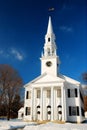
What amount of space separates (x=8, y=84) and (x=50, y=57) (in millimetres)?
9953

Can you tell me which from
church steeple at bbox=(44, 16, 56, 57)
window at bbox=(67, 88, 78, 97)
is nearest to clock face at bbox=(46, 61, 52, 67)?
church steeple at bbox=(44, 16, 56, 57)

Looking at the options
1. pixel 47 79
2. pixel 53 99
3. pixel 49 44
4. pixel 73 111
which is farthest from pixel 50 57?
pixel 73 111

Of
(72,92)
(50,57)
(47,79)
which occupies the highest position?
(50,57)

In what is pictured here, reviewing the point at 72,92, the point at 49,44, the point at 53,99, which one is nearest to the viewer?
the point at 53,99

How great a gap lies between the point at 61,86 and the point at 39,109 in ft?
19.2

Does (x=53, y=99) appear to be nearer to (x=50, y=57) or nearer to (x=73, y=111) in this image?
(x=73, y=111)

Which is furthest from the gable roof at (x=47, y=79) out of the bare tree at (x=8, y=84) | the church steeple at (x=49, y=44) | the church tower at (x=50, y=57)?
the church steeple at (x=49, y=44)

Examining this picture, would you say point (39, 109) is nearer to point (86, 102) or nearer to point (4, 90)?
point (4, 90)

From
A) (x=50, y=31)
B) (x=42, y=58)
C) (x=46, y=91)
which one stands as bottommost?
(x=46, y=91)

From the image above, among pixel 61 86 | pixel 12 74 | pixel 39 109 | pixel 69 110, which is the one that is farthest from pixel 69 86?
pixel 12 74

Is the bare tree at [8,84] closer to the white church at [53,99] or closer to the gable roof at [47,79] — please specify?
the white church at [53,99]

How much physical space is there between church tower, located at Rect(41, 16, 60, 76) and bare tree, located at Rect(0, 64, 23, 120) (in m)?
5.62

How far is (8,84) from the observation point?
34.7m

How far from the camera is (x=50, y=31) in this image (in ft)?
130
